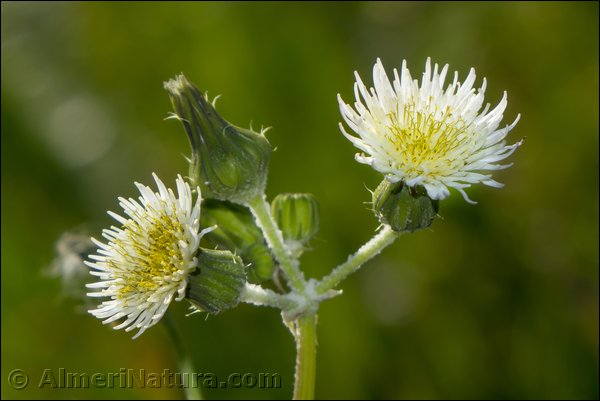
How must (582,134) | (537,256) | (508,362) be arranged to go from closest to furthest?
(508,362) → (537,256) → (582,134)

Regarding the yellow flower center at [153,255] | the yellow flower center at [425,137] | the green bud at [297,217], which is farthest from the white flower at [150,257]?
the yellow flower center at [425,137]

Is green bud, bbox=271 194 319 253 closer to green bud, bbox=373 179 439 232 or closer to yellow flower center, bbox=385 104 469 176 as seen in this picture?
green bud, bbox=373 179 439 232

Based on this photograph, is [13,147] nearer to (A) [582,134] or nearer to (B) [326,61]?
(B) [326,61]

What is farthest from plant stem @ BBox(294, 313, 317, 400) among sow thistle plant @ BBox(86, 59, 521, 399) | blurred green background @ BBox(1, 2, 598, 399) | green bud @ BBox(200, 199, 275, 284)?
blurred green background @ BBox(1, 2, 598, 399)

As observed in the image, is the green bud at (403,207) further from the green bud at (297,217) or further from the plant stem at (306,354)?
the plant stem at (306,354)

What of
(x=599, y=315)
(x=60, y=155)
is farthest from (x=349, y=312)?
(x=60, y=155)

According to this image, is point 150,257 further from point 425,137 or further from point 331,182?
point 331,182
